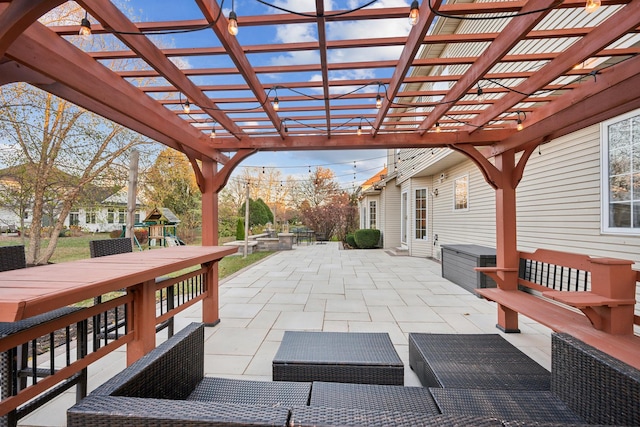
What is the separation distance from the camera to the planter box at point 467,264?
16.2 ft

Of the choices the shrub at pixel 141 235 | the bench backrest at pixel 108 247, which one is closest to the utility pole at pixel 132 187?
the bench backrest at pixel 108 247

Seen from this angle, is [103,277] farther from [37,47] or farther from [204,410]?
[37,47]

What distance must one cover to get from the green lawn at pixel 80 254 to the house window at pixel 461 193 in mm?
5812

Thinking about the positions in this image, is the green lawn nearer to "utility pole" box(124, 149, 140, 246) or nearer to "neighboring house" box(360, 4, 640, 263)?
"utility pole" box(124, 149, 140, 246)

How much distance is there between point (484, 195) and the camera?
652 centimetres

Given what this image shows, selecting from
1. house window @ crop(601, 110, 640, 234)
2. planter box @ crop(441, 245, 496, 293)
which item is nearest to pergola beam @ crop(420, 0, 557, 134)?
house window @ crop(601, 110, 640, 234)

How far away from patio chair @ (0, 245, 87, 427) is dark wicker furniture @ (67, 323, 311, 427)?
2.32 ft

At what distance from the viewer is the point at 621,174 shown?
341 centimetres

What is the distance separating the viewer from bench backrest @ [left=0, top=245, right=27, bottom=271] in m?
2.14

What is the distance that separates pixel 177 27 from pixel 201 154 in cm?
205

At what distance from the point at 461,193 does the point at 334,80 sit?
600cm

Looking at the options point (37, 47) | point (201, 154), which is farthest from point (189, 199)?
point (37, 47)

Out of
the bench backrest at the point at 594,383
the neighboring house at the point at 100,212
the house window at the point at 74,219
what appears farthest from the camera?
the house window at the point at 74,219

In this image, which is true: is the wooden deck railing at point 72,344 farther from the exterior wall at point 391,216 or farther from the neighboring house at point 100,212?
the exterior wall at point 391,216
